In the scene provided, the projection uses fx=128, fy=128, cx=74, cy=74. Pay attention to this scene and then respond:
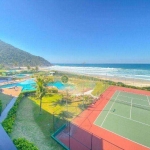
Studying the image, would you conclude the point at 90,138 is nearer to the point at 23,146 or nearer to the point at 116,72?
→ the point at 23,146

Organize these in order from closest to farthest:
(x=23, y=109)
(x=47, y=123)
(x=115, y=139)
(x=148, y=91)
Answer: (x=115, y=139) < (x=47, y=123) < (x=23, y=109) < (x=148, y=91)

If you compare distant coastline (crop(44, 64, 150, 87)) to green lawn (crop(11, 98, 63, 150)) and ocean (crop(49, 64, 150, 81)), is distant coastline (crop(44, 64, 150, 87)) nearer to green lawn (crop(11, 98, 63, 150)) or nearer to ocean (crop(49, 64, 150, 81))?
ocean (crop(49, 64, 150, 81))

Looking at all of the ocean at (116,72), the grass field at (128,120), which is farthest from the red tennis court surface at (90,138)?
the ocean at (116,72)

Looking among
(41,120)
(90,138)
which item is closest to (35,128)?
(41,120)

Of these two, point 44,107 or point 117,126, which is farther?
point 44,107

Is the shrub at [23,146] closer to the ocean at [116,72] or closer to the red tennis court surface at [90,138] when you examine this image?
the red tennis court surface at [90,138]

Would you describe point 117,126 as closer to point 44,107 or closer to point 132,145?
point 132,145

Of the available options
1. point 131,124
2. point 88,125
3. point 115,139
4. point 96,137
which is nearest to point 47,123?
point 88,125

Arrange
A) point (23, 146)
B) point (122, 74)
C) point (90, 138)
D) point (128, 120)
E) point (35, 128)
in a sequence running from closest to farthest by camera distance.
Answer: point (23, 146) < point (90, 138) < point (35, 128) < point (128, 120) < point (122, 74)
